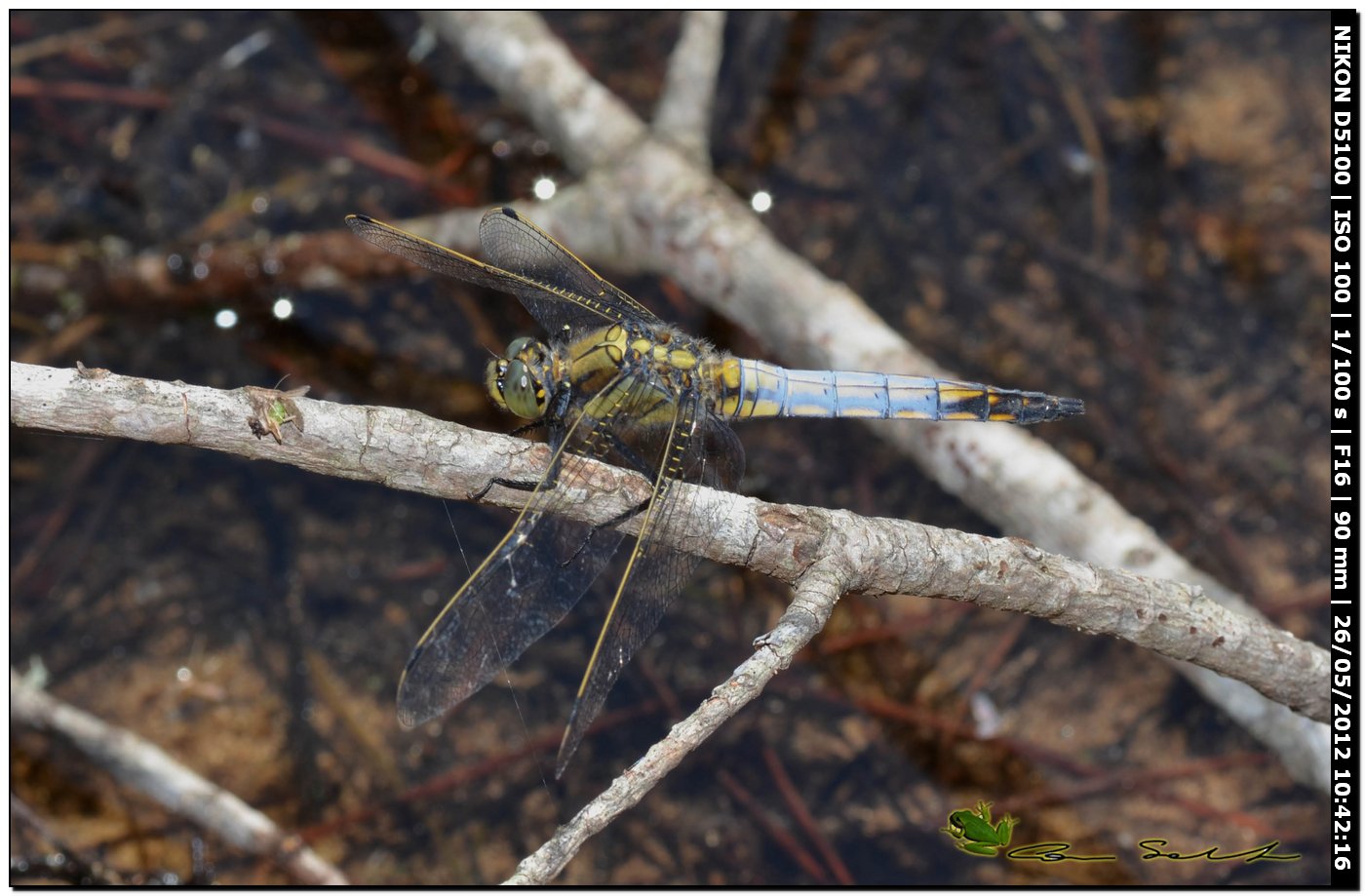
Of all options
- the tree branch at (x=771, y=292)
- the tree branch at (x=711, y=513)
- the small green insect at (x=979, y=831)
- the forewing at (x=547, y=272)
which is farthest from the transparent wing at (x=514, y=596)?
the small green insect at (x=979, y=831)

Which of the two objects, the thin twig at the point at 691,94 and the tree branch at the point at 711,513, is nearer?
the tree branch at the point at 711,513

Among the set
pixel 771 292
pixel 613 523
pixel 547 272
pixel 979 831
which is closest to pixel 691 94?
pixel 771 292

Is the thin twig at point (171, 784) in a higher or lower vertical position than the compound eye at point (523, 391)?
lower

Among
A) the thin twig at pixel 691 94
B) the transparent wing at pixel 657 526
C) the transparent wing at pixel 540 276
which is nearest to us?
the transparent wing at pixel 657 526

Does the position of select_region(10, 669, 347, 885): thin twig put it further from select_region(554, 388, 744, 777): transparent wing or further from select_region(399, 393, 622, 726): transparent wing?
select_region(554, 388, 744, 777): transparent wing

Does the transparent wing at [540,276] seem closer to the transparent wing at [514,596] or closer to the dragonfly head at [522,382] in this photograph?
the dragonfly head at [522,382]

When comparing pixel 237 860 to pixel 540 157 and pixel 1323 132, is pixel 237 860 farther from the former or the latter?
pixel 1323 132

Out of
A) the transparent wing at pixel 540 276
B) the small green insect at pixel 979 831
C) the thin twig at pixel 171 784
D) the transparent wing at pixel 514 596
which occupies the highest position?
the transparent wing at pixel 540 276

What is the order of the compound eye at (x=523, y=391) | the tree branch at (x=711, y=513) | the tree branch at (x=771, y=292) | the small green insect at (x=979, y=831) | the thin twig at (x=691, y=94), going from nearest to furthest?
the tree branch at (x=711, y=513) < the small green insect at (x=979, y=831) < the compound eye at (x=523, y=391) < the tree branch at (x=771, y=292) < the thin twig at (x=691, y=94)
